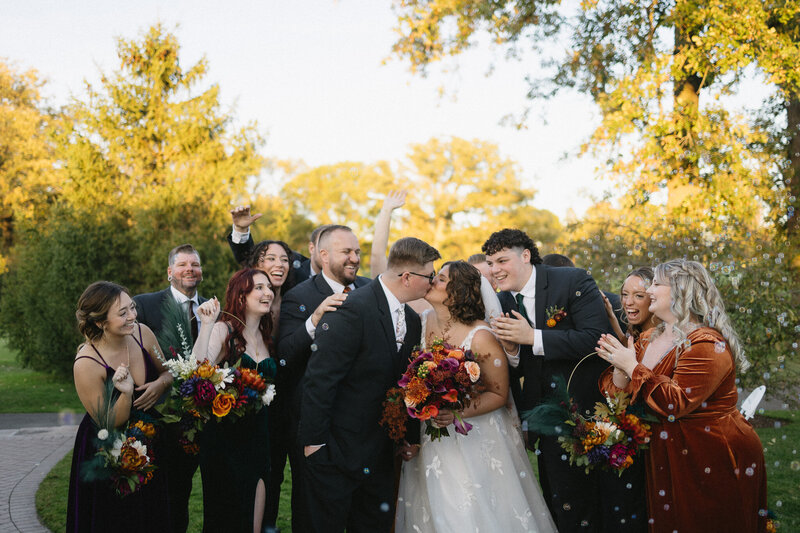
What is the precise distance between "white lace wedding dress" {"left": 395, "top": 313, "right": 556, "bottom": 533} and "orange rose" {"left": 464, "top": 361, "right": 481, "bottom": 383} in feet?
1.05

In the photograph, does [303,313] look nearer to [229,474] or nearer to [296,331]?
[296,331]

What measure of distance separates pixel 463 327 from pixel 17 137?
129ft

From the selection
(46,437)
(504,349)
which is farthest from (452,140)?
(504,349)

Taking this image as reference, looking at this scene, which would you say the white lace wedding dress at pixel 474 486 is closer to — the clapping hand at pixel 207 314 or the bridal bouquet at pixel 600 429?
the bridal bouquet at pixel 600 429

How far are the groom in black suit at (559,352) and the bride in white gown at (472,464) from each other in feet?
0.69

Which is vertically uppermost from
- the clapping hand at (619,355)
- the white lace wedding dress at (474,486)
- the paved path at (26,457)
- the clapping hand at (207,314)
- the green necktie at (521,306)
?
the clapping hand at (207,314)

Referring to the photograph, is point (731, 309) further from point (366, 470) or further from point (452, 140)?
point (452, 140)

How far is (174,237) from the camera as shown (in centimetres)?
1498

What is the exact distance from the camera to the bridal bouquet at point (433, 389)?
377 cm

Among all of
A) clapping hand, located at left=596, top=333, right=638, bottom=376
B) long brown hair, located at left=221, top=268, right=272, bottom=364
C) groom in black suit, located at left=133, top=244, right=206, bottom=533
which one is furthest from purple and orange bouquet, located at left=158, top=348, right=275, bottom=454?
clapping hand, located at left=596, top=333, right=638, bottom=376

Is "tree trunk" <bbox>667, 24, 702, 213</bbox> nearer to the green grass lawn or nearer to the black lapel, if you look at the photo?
the black lapel

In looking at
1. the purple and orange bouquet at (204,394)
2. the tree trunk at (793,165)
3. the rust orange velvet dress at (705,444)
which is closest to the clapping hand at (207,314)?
the purple and orange bouquet at (204,394)

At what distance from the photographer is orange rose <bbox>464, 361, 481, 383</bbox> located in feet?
12.7

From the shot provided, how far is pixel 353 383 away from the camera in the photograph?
4105 mm
